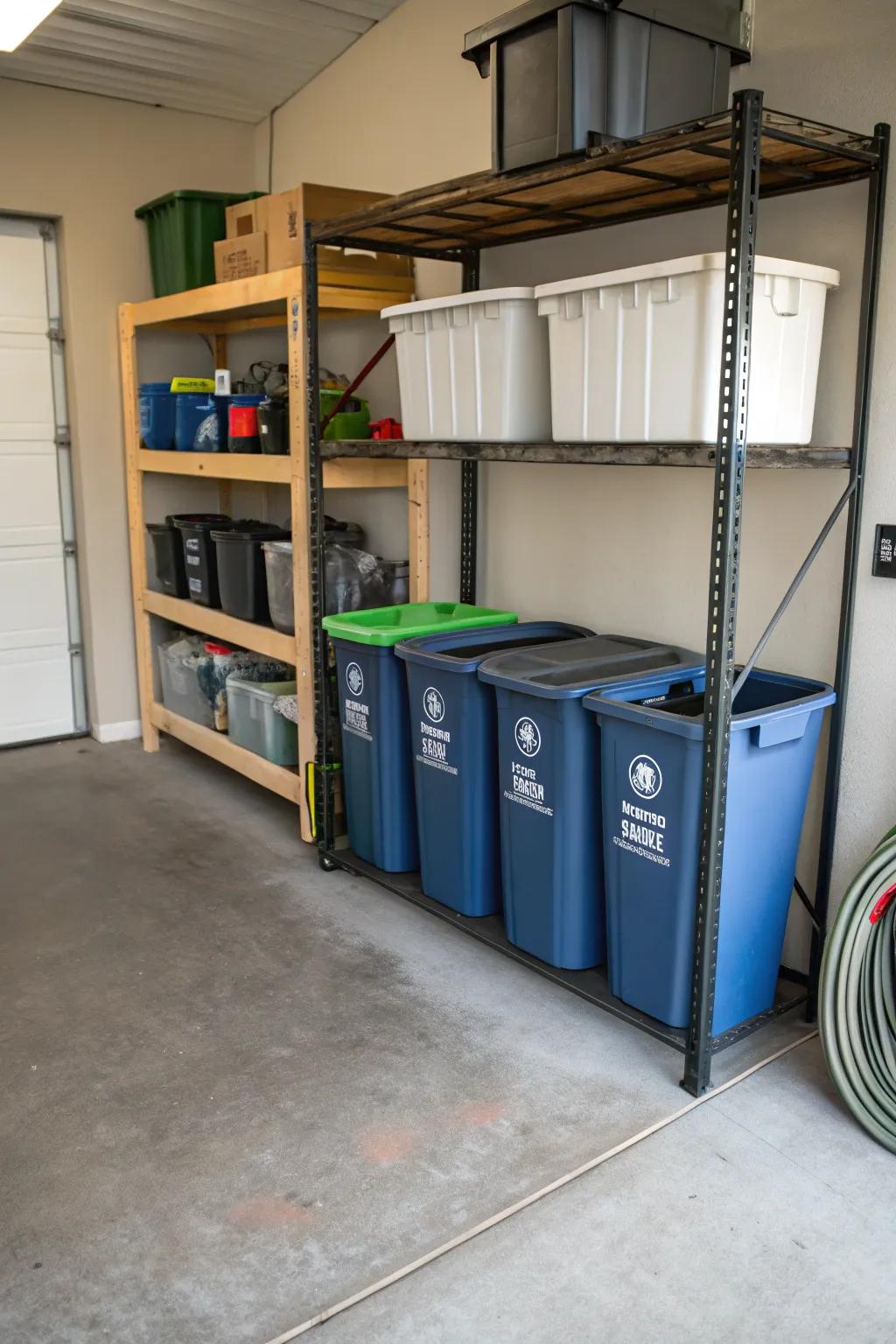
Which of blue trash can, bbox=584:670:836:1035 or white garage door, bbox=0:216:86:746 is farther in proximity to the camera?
white garage door, bbox=0:216:86:746

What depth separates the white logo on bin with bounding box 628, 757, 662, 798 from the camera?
2.50 metres

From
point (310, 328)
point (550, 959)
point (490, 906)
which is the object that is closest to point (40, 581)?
point (310, 328)

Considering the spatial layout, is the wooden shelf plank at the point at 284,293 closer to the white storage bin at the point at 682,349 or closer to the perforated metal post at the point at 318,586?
the perforated metal post at the point at 318,586

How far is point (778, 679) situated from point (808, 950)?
78 cm

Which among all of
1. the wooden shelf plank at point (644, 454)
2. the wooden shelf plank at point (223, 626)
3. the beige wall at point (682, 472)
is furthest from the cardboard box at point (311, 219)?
the wooden shelf plank at point (223, 626)

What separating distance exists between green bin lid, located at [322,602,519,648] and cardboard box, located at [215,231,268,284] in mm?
1475

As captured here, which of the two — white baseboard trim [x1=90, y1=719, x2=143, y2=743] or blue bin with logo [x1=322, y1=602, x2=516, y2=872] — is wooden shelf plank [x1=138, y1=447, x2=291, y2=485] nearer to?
blue bin with logo [x1=322, y1=602, x2=516, y2=872]

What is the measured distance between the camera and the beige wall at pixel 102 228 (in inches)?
190

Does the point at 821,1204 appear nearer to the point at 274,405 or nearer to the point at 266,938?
the point at 266,938

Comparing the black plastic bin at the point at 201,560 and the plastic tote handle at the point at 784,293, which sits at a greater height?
the plastic tote handle at the point at 784,293

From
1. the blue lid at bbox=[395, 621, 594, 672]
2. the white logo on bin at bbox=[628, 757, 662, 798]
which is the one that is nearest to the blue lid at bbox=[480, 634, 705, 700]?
the blue lid at bbox=[395, 621, 594, 672]

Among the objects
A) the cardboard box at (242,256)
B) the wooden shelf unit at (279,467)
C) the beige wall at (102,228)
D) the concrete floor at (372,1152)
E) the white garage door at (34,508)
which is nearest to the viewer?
the concrete floor at (372,1152)

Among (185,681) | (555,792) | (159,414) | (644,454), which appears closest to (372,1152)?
(555,792)

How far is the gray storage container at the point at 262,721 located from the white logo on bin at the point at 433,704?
113 centimetres
